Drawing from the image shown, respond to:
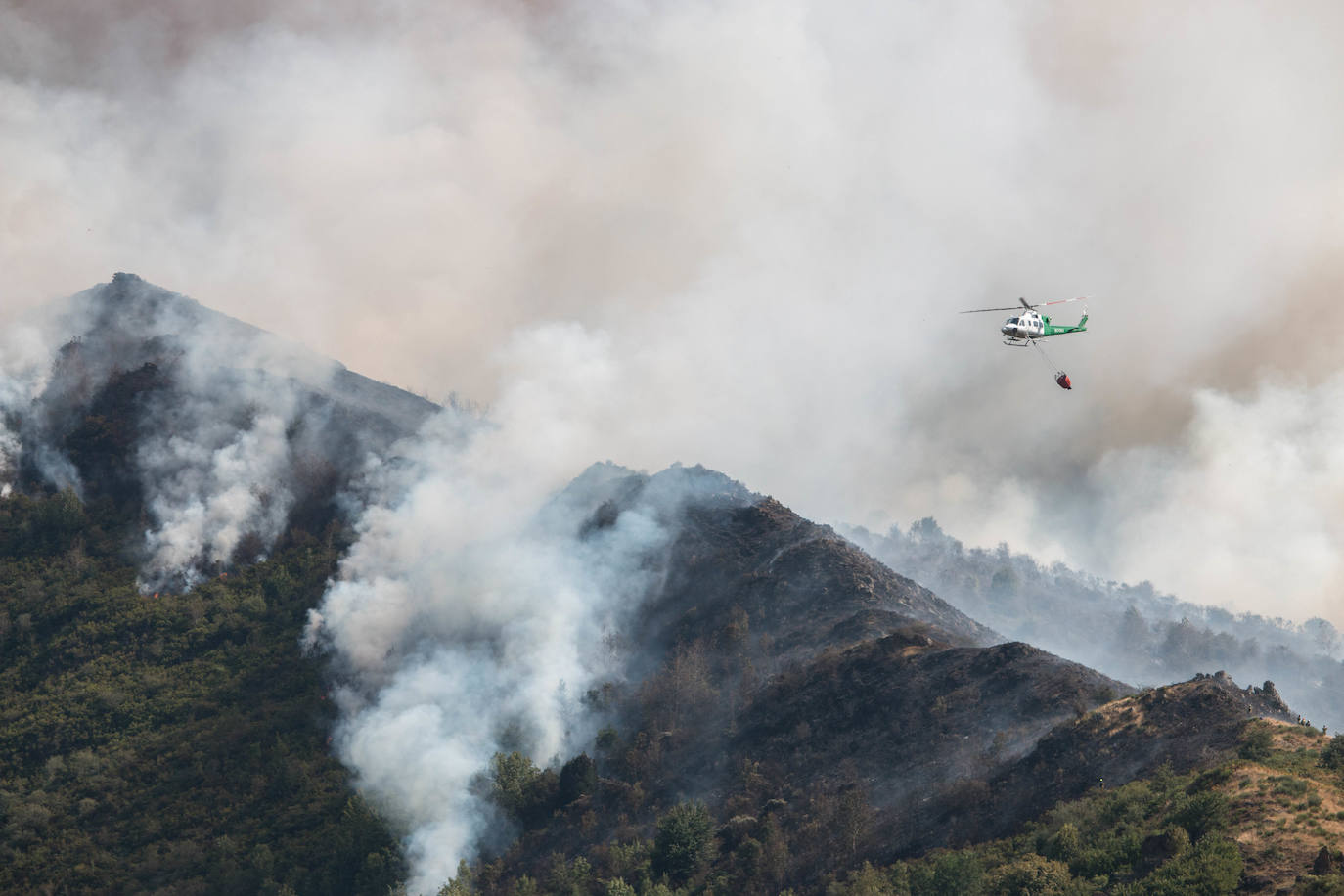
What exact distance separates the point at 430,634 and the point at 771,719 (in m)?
68.3

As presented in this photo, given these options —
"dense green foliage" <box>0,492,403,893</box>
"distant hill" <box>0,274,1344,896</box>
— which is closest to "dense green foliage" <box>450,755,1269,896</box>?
"distant hill" <box>0,274,1344,896</box>

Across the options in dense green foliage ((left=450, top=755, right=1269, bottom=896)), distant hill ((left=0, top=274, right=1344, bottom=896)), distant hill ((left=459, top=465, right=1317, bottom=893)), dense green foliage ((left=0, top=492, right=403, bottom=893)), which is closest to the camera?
dense green foliage ((left=450, top=755, right=1269, bottom=896))

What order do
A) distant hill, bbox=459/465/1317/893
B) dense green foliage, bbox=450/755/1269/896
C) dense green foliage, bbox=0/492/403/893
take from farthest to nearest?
dense green foliage, bbox=0/492/403/893, distant hill, bbox=459/465/1317/893, dense green foliage, bbox=450/755/1269/896

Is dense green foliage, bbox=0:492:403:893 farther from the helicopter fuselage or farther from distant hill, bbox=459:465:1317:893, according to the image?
the helicopter fuselage

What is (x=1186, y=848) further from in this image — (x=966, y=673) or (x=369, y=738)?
(x=369, y=738)

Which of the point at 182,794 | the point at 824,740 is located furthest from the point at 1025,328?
the point at 182,794

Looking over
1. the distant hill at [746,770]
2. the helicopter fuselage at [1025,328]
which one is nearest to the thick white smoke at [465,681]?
the distant hill at [746,770]

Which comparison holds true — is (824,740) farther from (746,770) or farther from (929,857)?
(929,857)

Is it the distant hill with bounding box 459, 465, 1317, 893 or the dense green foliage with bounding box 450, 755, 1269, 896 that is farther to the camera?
the distant hill with bounding box 459, 465, 1317, 893

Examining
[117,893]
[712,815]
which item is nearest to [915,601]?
[712,815]

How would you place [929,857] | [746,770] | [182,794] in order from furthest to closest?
[182,794] < [746,770] < [929,857]

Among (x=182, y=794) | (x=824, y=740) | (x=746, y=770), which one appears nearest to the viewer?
(x=746, y=770)

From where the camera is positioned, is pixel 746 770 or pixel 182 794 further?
pixel 182 794

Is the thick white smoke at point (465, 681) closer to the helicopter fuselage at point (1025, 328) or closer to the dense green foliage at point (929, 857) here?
the dense green foliage at point (929, 857)
